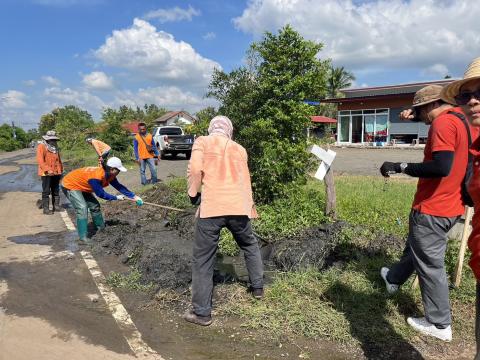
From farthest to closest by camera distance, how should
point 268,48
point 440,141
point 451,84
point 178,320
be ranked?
point 268,48
point 178,320
point 440,141
point 451,84

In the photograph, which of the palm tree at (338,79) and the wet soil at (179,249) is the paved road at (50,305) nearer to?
the wet soil at (179,249)

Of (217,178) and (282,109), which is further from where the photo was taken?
(282,109)

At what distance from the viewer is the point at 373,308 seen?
3.93 meters

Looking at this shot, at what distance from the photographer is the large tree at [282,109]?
20.9 feet

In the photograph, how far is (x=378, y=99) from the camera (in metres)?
27.6

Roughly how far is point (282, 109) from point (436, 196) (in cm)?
351

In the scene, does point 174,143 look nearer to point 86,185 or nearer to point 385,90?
point 86,185

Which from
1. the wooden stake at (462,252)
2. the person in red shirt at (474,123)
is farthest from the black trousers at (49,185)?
the person in red shirt at (474,123)

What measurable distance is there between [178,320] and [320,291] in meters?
1.48

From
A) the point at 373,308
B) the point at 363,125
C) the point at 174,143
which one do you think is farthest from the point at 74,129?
the point at 373,308

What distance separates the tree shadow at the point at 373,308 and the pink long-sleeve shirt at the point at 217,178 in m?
1.31

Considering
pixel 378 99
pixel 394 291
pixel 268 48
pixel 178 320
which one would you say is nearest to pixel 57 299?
pixel 178 320

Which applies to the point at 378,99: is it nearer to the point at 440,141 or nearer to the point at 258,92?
the point at 258,92

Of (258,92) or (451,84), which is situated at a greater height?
(258,92)
